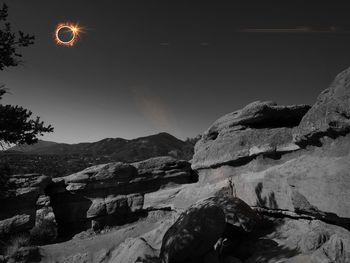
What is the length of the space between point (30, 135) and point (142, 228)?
978 centimetres

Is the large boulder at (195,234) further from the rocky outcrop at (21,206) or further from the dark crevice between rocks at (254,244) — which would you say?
the rocky outcrop at (21,206)

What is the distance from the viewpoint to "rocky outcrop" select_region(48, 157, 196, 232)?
64.3 feet

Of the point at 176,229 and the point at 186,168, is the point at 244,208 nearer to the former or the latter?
the point at 176,229

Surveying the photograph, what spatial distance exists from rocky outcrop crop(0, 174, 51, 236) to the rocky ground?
0.23 feet

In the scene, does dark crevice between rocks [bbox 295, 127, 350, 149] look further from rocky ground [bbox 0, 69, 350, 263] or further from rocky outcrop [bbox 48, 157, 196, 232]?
rocky outcrop [bbox 48, 157, 196, 232]

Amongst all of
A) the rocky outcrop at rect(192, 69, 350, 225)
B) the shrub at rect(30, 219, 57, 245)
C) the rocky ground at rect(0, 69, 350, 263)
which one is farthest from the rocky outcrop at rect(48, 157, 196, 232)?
the rocky outcrop at rect(192, 69, 350, 225)

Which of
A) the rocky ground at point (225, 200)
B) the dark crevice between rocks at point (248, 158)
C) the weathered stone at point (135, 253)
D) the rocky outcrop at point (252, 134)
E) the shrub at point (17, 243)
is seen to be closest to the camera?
the rocky ground at point (225, 200)

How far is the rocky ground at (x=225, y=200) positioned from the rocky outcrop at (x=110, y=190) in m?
0.08

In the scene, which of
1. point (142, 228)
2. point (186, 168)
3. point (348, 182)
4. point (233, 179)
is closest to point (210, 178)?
point (233, 179)

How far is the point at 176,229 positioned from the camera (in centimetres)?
1073

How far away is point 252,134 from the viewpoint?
15141mm

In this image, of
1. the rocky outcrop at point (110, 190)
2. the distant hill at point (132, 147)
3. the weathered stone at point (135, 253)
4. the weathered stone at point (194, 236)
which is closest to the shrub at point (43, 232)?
the rocky outcrop at point (110, 190)

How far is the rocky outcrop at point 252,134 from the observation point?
44.8ft

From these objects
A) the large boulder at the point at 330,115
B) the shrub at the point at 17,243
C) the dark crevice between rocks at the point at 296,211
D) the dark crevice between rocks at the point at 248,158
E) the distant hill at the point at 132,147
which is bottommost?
the shrub at the point at 17,243
